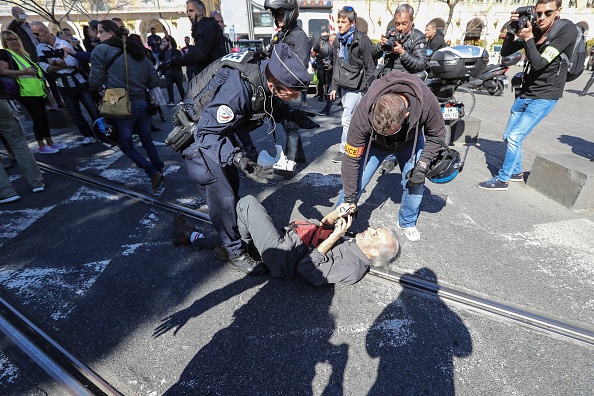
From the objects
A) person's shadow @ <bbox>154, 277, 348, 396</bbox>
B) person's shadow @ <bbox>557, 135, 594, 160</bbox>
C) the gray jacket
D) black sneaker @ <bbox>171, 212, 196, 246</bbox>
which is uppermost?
the gray jacket

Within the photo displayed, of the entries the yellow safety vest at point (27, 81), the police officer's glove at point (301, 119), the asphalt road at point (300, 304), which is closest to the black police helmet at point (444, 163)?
the asphalt road at point (300, 304)

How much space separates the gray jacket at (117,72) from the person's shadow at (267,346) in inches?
115

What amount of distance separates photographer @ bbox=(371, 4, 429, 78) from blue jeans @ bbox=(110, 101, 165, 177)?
328cm

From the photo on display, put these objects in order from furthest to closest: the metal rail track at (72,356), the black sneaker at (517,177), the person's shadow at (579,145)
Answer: the person's shadow at (579,145) < the black sneaker at (517,177) < the metal rail track at (72,356)

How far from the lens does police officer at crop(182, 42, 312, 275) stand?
2.09 metres

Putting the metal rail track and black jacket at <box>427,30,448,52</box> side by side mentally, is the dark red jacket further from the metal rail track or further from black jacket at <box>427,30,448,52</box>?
black jacket at <box>427,30,448,52</box>

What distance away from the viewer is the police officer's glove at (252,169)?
6.77ft

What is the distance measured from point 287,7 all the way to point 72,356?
4.13 meters

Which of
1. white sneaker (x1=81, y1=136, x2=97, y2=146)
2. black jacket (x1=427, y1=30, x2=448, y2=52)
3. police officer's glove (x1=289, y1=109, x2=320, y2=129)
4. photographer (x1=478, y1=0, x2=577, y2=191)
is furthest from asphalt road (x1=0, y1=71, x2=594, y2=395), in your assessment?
black jacket (x1=427, y1=30, x2=448, y2=52)

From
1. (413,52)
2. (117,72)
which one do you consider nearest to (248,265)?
(117,72)

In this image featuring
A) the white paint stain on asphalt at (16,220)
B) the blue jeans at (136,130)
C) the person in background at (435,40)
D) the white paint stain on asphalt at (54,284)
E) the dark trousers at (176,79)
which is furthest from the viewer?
the dark trousers at (176,79)

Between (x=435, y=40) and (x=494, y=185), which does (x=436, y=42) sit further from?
(x=494, y=185)

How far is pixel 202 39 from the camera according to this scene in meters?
4.31

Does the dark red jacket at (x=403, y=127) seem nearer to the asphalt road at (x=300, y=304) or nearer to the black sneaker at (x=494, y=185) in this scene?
the asphalt road at (x=300, y=304)
